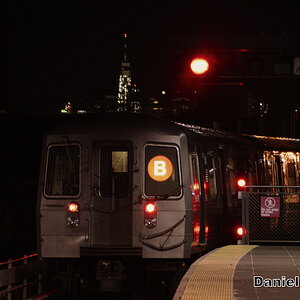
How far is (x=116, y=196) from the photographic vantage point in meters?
14.8

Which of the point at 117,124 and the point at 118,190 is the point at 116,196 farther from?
the point at 117,124

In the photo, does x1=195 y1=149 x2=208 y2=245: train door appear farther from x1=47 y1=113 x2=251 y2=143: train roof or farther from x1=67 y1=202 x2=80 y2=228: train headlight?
x1=67 y1=202 x2=80 y2=228: train headlight

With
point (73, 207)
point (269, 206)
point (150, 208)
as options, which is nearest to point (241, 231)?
point (269, 206)

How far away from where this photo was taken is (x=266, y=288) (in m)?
11.1

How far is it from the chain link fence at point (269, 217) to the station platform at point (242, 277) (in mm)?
1656

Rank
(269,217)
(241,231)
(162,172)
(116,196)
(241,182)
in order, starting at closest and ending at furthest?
(116,196) < (162,172) < (269,217) < (241,231) < (241,182)

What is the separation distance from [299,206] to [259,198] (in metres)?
0.87

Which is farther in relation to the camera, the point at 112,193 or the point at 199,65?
the point at 199,65

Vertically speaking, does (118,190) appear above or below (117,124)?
below

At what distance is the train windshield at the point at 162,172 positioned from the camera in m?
14.7

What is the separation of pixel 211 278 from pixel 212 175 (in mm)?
5812

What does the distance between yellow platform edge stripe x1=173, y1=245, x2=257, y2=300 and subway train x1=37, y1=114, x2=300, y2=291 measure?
2.24ft

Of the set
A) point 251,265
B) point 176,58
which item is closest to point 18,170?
point 176,58

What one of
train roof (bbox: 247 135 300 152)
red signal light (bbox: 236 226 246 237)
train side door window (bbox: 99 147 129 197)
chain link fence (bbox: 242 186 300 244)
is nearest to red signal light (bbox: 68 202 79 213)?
train side door window (bbox: 99 147 129 197)
